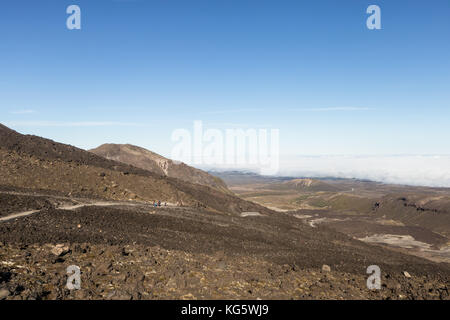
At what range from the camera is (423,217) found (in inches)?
3984

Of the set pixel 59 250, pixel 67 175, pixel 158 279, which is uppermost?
pixel 67 175

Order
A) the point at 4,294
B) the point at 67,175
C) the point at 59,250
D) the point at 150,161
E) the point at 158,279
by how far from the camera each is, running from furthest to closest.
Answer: the point at 150,161 → the point at 67,175 → the point at 59,250 → the point at 158,279 → the point at 4,294

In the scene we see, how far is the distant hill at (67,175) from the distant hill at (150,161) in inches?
1479

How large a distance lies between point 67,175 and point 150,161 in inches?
2194

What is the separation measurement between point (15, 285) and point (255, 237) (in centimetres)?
2378

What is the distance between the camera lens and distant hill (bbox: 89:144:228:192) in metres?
93.8

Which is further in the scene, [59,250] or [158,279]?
[59,250]

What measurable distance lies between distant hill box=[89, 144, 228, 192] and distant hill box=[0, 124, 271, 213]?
3756 cm

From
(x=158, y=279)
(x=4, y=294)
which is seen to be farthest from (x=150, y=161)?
(x=4, y=294)

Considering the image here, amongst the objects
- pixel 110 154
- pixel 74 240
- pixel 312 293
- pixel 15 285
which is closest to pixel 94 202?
pixel 74 240

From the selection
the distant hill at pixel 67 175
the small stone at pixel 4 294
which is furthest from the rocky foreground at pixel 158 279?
the distant hill at pixel 67 175

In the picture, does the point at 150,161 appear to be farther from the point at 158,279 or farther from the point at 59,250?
the point at 158,279

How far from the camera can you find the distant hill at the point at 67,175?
1438 inches

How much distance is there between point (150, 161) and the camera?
313ft
